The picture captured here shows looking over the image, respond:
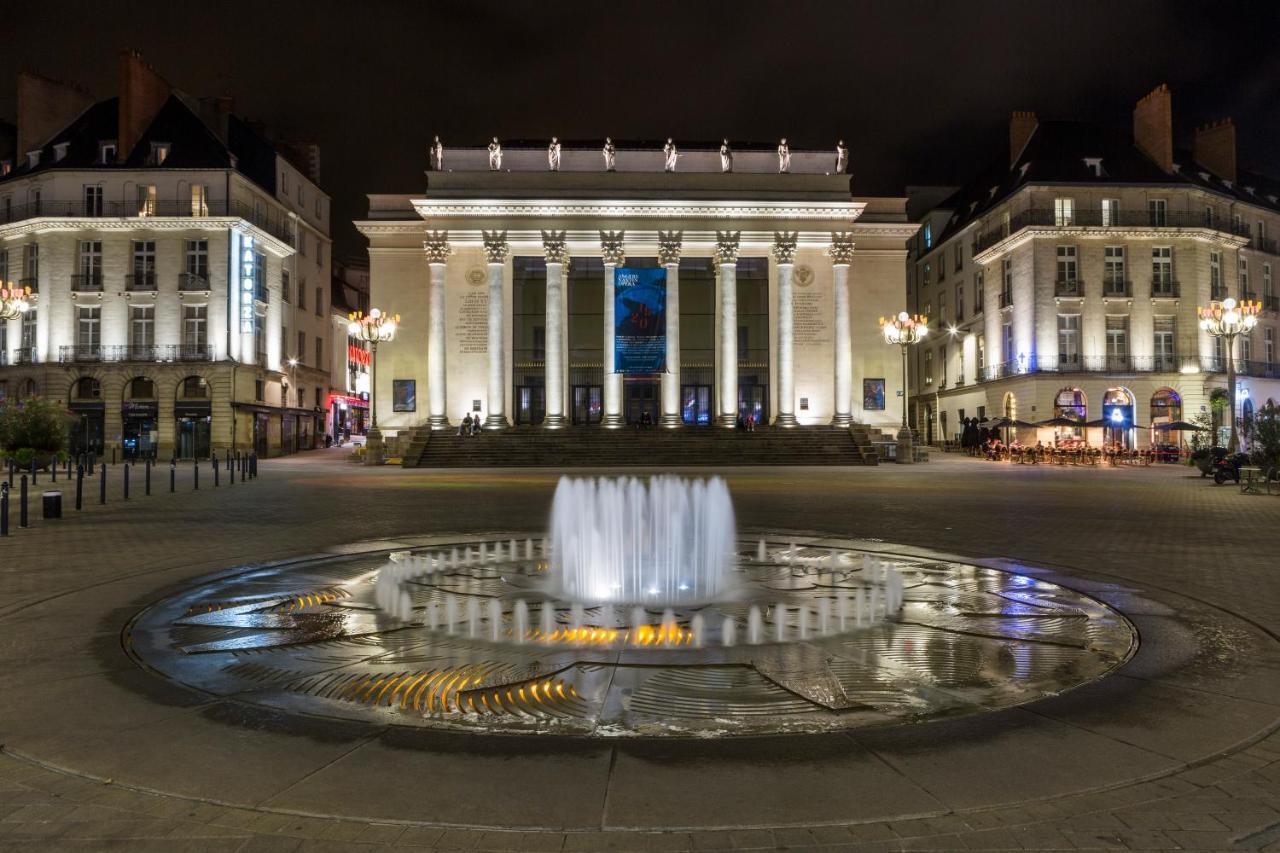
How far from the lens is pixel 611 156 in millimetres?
53469

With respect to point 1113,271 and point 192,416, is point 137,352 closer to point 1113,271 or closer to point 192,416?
point 192,416

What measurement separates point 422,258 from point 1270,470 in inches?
1821

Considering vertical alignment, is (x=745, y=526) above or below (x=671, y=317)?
below

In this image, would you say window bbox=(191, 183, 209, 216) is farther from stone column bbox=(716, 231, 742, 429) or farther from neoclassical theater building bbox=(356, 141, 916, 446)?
stone column bbox=(716, 231, 742, 429)

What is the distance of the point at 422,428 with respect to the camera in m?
46.9

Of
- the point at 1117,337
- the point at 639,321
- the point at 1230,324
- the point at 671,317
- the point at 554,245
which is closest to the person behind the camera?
the point at 1230,324

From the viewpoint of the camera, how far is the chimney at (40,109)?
5416 cm

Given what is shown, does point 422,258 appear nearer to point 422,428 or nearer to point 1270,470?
point 422,428

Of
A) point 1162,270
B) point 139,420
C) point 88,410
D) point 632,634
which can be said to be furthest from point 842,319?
point 632,634

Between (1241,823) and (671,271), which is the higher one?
(671,271)

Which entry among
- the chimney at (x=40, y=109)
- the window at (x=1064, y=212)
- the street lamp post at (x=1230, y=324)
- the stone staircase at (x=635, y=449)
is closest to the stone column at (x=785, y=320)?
the stone staircase at (x=635, y=449)

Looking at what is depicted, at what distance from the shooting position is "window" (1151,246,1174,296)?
54.6 meters

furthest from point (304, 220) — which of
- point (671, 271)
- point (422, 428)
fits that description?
point (671, 271)

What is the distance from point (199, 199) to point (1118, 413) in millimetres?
59982
